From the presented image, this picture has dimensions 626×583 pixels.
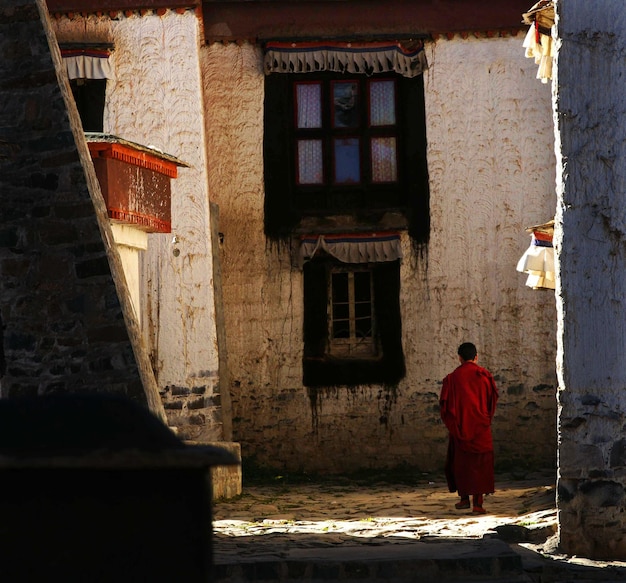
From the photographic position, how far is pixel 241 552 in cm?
713

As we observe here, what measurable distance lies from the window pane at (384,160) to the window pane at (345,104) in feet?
1.15

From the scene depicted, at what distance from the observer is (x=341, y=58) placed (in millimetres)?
13430

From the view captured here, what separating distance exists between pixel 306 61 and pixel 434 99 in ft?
4.93

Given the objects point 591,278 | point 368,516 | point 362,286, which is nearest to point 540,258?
point 368,516

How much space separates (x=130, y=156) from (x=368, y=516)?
134 inches

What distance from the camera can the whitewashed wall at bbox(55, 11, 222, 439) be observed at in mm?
12695

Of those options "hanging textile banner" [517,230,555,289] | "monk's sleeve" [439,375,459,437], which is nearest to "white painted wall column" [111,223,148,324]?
"monk's sleeve" [439,375,459,437]

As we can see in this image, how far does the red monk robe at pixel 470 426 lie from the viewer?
976cm

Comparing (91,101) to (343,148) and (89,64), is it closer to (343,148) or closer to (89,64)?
(89,64)

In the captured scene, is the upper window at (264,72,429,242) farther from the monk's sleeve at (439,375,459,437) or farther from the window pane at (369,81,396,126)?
the monk's sleeve at (439,375,459,437)

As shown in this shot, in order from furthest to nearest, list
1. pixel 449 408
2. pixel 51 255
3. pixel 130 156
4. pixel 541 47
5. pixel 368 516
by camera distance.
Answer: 1. pixel 449 408
2. pixel 368 516
3. pixel 130 156
4. pixel 541 47
5. pixel 51 255

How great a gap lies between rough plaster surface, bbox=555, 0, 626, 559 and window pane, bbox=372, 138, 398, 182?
632 cm

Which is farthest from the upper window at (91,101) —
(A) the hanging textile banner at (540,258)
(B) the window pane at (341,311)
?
(A) the hanging textile banner at (540,258)

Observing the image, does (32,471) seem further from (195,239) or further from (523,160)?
(523,160)
